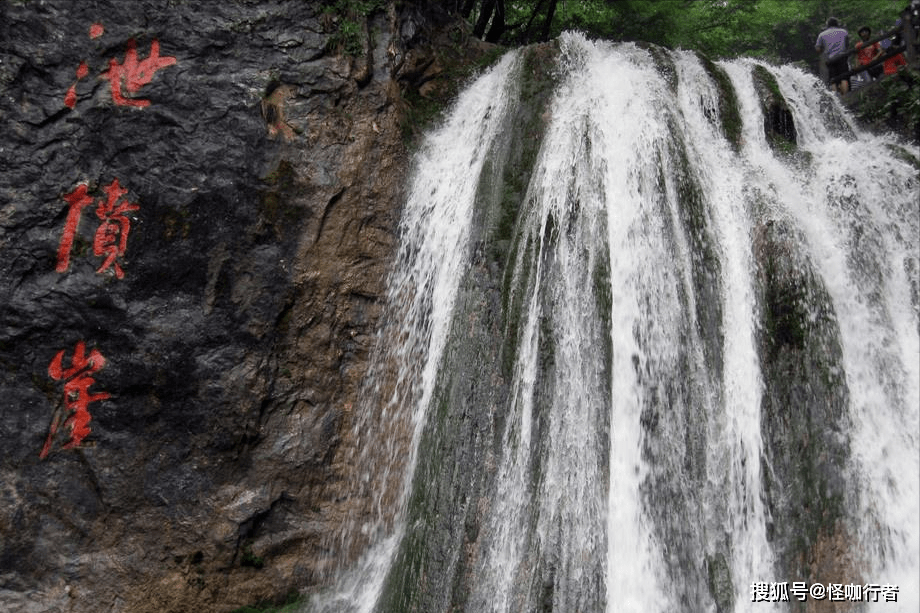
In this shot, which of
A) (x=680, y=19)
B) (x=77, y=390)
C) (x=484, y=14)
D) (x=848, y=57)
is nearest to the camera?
(x=77, y=390)

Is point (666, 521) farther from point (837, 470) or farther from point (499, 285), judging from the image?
point (499, 285)

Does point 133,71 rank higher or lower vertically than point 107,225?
higher

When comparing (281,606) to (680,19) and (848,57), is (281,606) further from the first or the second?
(680,19)

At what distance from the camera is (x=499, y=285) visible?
16.6 feet

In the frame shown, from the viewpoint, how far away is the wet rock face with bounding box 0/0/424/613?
15.8 feet

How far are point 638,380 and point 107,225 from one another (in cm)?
446

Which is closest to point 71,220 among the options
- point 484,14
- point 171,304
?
point 171,304

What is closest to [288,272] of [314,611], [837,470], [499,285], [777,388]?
[499,285]

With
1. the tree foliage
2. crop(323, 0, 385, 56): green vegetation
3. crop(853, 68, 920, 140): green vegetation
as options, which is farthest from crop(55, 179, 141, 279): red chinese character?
crop(853, 68, 920, 140): green vegetation

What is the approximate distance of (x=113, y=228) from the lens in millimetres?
5152

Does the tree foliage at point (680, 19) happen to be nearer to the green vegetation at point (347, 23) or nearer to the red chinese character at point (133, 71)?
the green vegetation at point (347, 23)

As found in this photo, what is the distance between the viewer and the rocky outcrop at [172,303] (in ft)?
15.9

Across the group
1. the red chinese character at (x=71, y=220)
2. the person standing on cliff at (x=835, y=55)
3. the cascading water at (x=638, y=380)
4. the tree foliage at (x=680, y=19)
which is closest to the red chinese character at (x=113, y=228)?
the red chinese character at (x=71, y=220)

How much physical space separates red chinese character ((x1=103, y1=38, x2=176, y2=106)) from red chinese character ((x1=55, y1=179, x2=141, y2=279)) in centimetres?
77
